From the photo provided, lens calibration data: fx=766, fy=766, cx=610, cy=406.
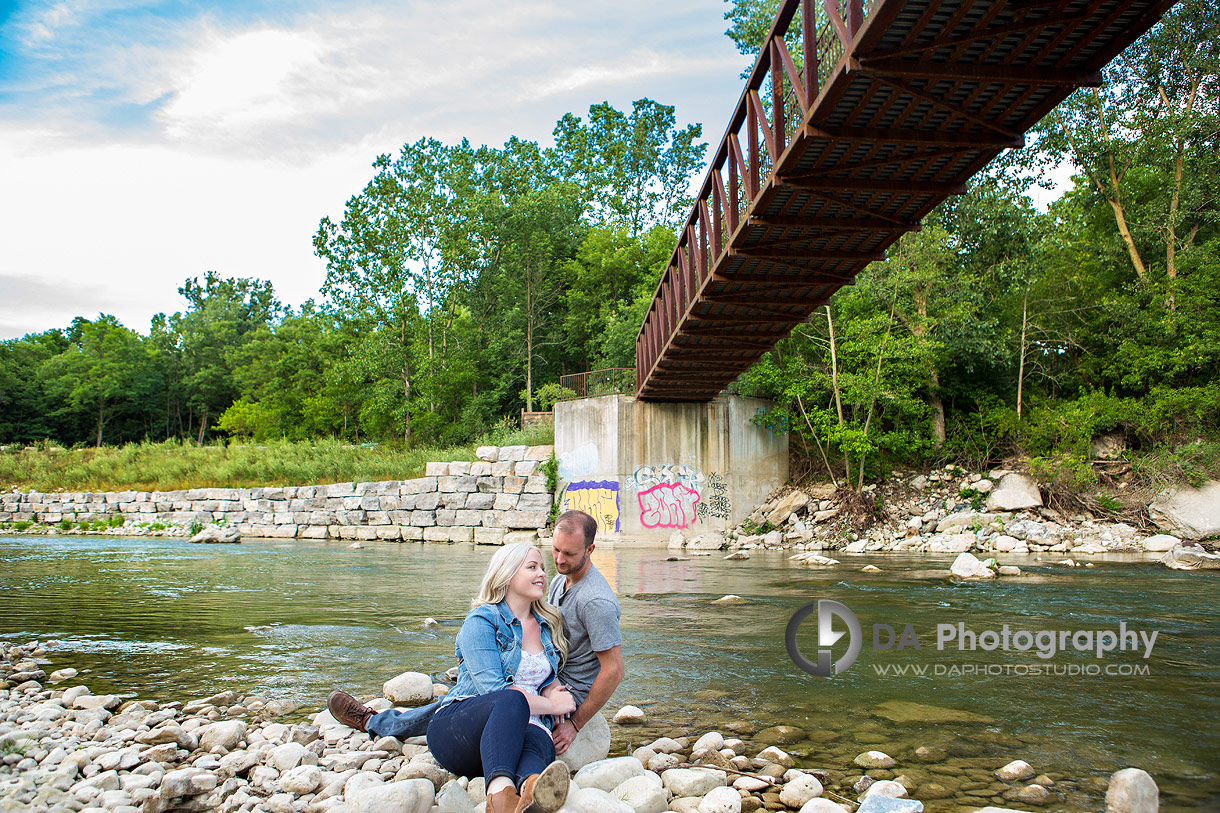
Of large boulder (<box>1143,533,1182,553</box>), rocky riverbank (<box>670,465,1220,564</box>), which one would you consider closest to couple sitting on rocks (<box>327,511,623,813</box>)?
rocky riverbank (<box>670,465,1220,564</box>)

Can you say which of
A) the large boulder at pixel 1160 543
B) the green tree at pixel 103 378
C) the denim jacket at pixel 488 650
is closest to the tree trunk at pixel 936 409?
the large boulder at pixel 1160 543

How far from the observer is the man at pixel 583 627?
3783mm

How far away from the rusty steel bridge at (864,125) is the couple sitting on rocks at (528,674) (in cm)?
623

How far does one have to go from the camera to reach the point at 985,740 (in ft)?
14.6

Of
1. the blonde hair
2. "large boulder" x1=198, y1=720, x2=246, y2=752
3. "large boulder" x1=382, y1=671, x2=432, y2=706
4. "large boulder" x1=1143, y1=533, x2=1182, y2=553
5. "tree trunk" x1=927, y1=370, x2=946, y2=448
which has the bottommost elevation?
"large boulder" x1=1143, y1=533, x2=1182, y2=553

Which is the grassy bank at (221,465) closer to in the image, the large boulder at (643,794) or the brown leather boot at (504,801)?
the large boulder at (643,794)

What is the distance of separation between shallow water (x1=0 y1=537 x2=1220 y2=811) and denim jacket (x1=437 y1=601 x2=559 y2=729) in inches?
49.5

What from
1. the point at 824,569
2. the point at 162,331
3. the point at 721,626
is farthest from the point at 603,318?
the point at 162,331

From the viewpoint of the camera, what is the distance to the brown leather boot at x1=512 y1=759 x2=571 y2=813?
120 inches

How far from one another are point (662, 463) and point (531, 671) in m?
20.5

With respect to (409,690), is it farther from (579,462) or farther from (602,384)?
(602,384)

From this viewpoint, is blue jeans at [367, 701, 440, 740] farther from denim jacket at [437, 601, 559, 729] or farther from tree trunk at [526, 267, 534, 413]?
tree trunk at [526, 267, 534, 413]

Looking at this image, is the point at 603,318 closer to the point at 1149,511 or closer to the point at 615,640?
the point at 1149,511

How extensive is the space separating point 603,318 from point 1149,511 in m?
21.3
